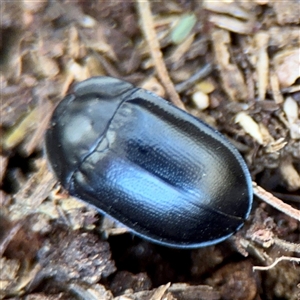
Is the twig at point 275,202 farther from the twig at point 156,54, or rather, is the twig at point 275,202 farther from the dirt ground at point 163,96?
the twig at point 156,54

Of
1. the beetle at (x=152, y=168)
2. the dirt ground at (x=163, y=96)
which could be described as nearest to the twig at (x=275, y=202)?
the dirt ground at (x=163, y=96)

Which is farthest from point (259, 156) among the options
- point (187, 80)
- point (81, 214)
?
point (81, 214)

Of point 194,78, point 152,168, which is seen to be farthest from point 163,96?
point 152,168

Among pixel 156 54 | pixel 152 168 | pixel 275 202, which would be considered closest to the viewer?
pixel 152 168

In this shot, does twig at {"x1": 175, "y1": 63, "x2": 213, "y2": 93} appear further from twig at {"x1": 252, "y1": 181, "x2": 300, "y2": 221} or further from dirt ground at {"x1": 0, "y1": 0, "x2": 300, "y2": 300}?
twig at {"x1": 252, "y1": 181, "x2": 300, "y2": 221}

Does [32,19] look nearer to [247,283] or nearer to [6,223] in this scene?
[6,223]

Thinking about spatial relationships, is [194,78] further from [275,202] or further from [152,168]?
[275,202]
